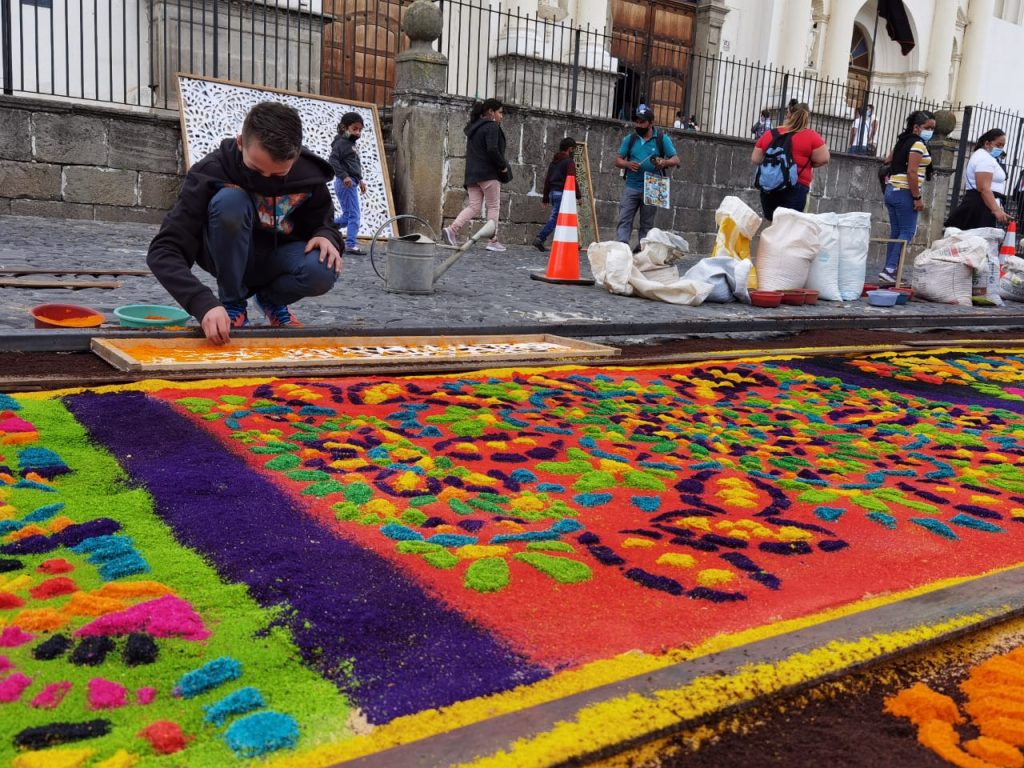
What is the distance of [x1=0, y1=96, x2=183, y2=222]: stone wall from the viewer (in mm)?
9383

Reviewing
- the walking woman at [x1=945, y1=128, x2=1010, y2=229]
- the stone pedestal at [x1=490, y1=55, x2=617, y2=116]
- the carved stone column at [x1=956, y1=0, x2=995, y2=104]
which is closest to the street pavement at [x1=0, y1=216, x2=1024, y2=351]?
the walking woman at [x1=945, y1=128, x2=1010, y2=229]

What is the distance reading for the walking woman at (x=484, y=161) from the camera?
998cm

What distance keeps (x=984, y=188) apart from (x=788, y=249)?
2471 mm

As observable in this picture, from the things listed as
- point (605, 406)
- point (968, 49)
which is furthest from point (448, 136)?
point (968, 49)

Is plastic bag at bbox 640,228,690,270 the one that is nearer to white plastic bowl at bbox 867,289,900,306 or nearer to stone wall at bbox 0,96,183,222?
white plastic bowl at bbox 867,289,900,306

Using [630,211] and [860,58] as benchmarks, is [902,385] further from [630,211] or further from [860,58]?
[860,58]

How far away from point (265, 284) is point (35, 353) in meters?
1.02

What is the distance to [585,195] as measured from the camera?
12.3 metres

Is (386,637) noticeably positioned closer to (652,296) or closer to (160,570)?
(160,570)

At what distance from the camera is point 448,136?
36.1ft

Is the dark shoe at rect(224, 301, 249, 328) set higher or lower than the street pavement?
higher

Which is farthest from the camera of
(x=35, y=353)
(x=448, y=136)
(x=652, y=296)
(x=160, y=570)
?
(x=448, y=136)

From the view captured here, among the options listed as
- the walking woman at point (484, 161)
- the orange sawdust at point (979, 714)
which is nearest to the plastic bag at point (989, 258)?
the walking woman at point (484, 161)

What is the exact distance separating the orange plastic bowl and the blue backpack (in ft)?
21.0
